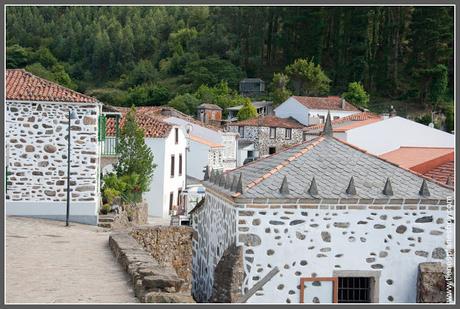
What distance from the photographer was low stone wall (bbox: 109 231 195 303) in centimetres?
836

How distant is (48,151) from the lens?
778 inches

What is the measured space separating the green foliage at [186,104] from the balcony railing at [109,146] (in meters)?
39.0

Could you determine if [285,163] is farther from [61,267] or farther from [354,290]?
[61,267]

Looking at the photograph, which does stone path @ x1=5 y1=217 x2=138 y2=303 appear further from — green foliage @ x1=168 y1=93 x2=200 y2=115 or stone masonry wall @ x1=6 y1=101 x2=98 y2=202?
green foliage @ x1=168 y1=93 x2=200 y2=115

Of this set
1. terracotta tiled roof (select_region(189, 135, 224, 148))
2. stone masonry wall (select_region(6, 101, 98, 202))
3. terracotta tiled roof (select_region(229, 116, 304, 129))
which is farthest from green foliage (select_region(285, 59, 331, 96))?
stone masonry wall (select_region(6, 101, 98, 202))

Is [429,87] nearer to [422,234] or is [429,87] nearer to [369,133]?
[369,133]

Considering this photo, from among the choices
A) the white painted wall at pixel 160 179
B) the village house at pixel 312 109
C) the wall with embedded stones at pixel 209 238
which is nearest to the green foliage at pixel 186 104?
the village house at pixel 312 109

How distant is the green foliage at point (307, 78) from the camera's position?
72625 millimetres

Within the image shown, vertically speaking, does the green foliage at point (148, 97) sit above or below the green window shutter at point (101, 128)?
above


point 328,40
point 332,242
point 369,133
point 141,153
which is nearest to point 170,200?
point 141,153

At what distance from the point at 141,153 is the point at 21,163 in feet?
23.0

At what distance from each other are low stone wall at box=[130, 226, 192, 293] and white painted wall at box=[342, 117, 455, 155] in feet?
34.2

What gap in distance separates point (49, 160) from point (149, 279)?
11.4m

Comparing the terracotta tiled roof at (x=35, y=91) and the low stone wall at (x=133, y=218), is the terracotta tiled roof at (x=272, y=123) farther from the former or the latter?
the terracotta tiled roof at (x=35, y=91)
